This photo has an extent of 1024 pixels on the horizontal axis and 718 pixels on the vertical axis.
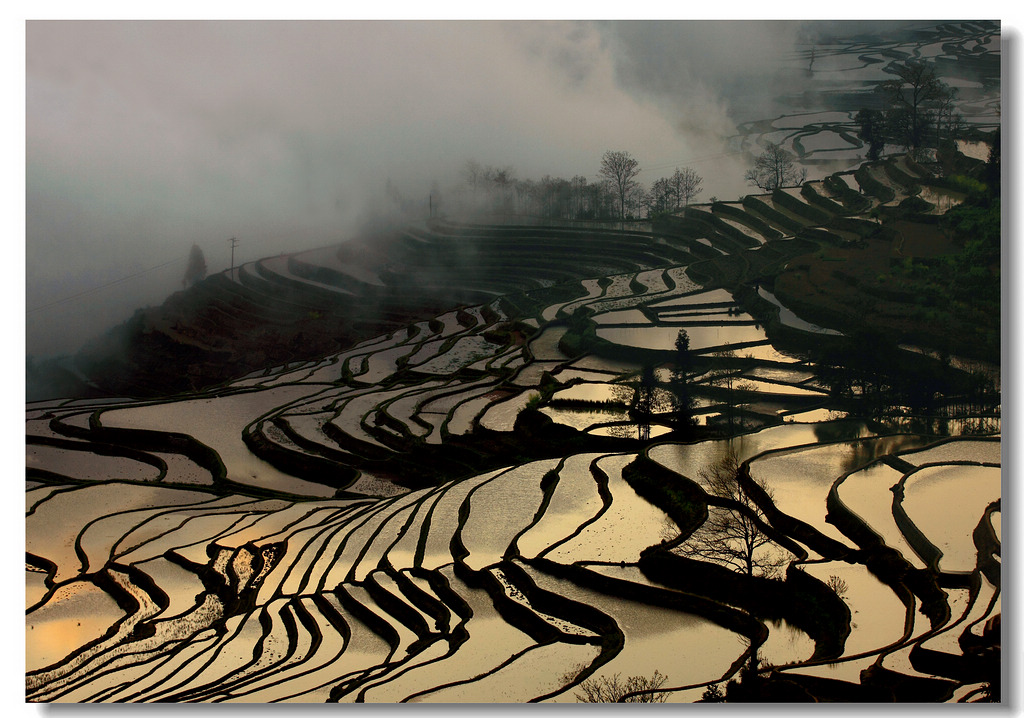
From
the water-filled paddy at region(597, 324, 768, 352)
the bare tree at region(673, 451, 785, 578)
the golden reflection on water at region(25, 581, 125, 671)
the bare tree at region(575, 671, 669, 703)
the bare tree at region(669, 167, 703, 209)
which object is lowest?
the bare tree at region(575, 671, 669, 703)

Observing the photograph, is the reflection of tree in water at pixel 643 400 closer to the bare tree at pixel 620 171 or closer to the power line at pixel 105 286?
the bare tree at pixel 620 171

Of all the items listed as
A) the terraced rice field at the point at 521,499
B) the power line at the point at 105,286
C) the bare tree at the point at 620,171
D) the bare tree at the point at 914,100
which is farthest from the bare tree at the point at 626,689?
the bare tree at the point at 914,100

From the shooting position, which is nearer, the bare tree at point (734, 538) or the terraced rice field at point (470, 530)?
the terraced rice field at point (470, 530)

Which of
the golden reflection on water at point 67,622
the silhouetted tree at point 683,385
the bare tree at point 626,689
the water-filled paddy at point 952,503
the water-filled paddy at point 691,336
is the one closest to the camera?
the bare tree at point 626,689

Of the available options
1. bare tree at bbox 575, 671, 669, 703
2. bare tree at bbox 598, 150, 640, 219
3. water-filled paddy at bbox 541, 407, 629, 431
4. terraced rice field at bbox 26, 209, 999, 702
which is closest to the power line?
terraced rice field at bbox 26, 209, 999, 702

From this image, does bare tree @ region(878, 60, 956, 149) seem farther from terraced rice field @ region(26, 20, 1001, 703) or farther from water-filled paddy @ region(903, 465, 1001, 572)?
water-filled paddy @ region(903, 465, 1001, 572)

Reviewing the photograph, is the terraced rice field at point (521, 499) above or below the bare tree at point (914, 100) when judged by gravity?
below

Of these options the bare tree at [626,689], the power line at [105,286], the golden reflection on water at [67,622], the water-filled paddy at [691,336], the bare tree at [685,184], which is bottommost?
the bare tree at [626,689]
